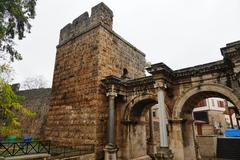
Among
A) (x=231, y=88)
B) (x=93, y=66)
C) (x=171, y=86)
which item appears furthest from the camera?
(x=93, y=66)

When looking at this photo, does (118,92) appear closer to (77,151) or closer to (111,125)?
(111,125)

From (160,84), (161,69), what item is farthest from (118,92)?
(161,69)

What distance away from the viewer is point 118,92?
8.94m

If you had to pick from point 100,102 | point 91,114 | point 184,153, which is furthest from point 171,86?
point 91,114

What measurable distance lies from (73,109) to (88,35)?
462cm

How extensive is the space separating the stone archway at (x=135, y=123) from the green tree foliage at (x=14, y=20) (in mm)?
5854

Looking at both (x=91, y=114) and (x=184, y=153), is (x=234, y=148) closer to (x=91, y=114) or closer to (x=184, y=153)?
(x=184, y=153)

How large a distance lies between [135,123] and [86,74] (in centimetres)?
398

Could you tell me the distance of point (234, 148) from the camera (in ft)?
32.6

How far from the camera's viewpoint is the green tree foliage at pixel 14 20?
6.34 meters

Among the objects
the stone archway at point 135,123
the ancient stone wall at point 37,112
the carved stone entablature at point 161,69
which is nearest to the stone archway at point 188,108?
the carved stone entablature at point 161,69

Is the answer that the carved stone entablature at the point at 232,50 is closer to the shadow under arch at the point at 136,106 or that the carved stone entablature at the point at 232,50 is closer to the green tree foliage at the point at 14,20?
the shadow under arch at the point at 136,106

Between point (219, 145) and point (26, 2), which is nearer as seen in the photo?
point (26, 2)

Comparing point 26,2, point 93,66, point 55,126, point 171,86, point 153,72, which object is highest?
point 26,2
